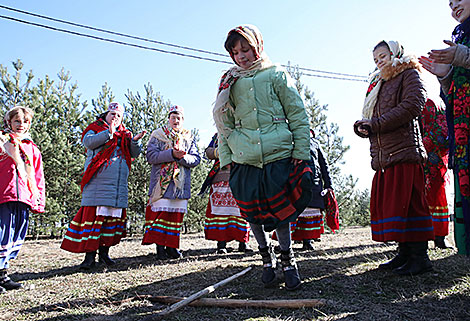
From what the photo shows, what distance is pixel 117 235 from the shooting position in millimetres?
4152

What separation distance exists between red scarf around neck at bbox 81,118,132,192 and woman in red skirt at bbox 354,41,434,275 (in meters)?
2.85

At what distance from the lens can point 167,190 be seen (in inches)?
176

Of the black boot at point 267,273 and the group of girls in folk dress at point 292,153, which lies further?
the black boot at point 267,273

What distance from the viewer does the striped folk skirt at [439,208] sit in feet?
13.1

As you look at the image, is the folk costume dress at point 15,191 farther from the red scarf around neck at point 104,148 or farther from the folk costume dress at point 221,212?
the folk costume dress at point 221,212

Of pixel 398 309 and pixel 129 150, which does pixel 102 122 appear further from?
pixel 398 309

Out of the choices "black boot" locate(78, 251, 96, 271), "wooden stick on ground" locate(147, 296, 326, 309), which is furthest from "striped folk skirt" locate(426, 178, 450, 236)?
"black boot" locate(78, 251, 96, 271)

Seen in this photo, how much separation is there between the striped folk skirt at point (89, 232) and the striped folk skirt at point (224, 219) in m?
1.37

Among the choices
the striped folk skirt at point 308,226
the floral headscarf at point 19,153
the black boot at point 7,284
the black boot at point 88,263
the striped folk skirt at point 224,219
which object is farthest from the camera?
the striped folk skirt at point 224,219

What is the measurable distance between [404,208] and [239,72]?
65.1 inches

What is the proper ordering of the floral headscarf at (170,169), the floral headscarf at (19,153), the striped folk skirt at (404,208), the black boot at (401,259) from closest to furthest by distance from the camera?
the striped folk skirt at (404,208), the black boot at (401,259), the floral headscarf at (19,153), the floral headscarf at (170,169)

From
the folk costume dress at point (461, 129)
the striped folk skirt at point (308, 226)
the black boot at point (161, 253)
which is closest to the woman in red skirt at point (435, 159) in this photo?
the striped folk skirt at point (308, 226)

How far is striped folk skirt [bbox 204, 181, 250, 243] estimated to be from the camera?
190 inches

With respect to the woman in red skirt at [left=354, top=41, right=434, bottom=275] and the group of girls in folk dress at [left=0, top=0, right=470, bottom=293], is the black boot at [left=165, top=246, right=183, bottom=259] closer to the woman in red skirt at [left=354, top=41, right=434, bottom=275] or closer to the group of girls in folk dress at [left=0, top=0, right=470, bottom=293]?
the group of girls in folk dress at [left=0, top=0, right=470, bottom=293]
